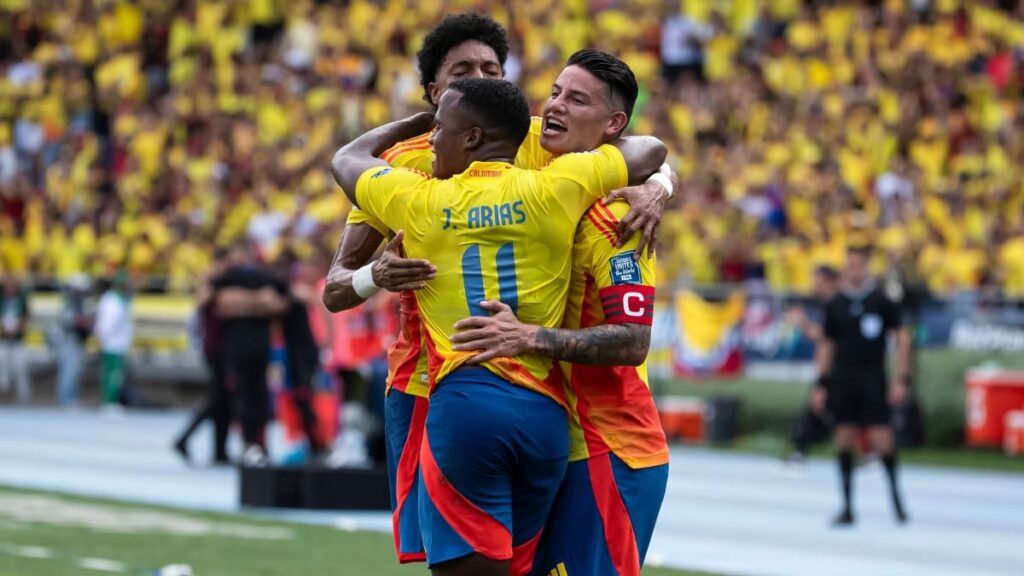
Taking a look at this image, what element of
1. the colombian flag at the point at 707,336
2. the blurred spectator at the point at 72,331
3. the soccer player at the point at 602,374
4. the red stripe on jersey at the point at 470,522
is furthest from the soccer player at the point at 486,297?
the blurred spectator at the point at 72,331

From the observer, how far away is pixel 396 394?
6.04 m

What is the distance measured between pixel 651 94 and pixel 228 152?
797 cm

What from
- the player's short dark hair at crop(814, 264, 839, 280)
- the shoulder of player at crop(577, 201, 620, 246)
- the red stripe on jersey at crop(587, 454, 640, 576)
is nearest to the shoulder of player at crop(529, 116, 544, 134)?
the shoulder of player at crop(577, 201, 620, 246)

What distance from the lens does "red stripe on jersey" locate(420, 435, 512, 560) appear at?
536cm

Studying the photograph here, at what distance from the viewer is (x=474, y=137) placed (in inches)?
215

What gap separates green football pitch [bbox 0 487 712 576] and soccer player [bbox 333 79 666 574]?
5333 mm

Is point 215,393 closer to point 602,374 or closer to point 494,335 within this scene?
point 602,374

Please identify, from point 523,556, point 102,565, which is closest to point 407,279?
point 523,556

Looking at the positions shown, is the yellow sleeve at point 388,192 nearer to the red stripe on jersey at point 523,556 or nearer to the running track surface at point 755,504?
the red stripe on jersey at point 523,556

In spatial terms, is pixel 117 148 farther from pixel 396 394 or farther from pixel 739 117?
pixel 396 394

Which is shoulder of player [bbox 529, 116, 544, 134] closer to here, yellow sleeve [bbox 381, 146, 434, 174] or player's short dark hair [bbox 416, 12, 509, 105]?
yellow sleeve [bbox 381, 146, 434, 174]

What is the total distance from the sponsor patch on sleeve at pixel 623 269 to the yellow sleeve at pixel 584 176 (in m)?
0.19

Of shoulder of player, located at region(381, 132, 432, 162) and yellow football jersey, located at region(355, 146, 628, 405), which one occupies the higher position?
shoulder of player, located at region(381, 132, 432, 162)

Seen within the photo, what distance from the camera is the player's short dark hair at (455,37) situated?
6.36 meters
